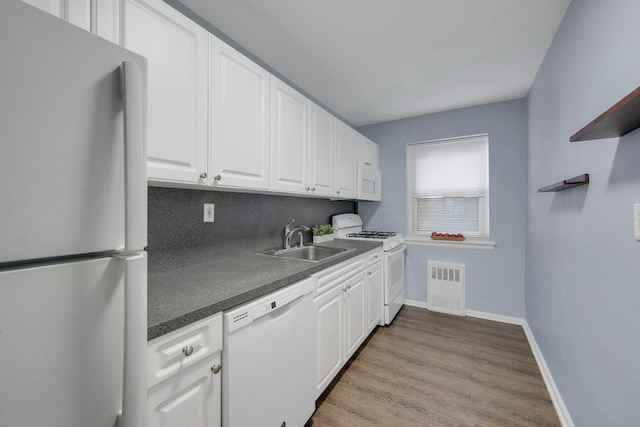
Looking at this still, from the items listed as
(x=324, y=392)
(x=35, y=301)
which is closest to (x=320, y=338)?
(x=324, y=392)

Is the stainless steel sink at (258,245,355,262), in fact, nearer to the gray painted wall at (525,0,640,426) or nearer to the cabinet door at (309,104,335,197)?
the cabinet door at (309,104,335,197)

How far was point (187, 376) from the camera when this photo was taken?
3.05 ft

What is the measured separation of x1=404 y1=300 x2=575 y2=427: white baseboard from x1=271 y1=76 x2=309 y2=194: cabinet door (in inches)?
87.4

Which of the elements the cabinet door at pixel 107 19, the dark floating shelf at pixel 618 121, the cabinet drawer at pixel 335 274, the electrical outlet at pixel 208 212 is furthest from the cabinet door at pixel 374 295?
the cabinet door at pixel 107 19

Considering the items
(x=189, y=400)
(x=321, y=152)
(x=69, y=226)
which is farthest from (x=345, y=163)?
(x=69, y=226)

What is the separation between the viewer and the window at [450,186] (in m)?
3.20

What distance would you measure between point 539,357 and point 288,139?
2758 millimetres

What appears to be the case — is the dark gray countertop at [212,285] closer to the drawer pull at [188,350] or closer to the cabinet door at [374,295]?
the drawer pull at [188,350]

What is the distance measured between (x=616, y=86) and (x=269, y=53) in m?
2.08

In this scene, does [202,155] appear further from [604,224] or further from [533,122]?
[533,122]

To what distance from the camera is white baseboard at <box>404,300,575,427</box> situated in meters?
1.61

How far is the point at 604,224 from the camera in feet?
3.90

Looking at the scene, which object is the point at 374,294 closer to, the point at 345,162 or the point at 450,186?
the point at 345,162

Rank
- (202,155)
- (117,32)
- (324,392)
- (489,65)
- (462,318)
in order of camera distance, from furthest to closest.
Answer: (462,318), (489,65), (324,392), (202,155), (117,32)
